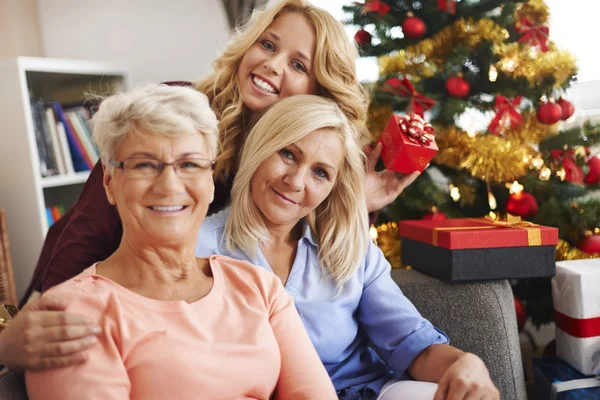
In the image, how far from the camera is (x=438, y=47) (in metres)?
2.18

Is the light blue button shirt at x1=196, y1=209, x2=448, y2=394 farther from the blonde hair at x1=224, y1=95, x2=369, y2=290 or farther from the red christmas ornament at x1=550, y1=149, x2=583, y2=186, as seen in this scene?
the red christmas ornament at x1=550, y1=149, x2=583, y2=186

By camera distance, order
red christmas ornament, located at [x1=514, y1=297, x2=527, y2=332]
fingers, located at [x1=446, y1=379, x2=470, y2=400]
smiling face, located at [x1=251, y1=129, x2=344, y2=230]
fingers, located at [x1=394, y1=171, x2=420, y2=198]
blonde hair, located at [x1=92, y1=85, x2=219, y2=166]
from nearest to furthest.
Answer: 1. blonde hair, located at [x1=92, y1=85, x2=219, y2=166]
2. fingers, located at [x1=446, y1=379, x2=470, y2=400]
3. smiling face, located at [x1=251, y1=129, x2=344, y2=230]
4. fingers, located at [x1=394, y1=171, x2=420, y2=198]
5. red christmas ornament, located at [x1=514, y1=297, x2=527, y2=332]

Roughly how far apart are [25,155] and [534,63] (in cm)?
206

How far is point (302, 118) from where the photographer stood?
52.8 inches

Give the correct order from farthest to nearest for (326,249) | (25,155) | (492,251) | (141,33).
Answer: (141,33) < (25,155) < (492,251) < (326,249)

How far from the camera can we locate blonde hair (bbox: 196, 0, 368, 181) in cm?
163

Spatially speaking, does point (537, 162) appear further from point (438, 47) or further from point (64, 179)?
point (64, 179)

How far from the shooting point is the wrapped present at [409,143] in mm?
1578

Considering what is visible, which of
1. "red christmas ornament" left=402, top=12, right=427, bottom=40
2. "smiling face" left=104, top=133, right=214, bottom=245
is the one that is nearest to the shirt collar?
"smiling face" left=104, top=133, right=214, bottom=245

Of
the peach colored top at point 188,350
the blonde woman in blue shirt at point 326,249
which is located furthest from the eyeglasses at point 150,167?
the blonde woman in blue shirt at point 326,249

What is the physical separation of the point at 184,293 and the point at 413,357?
58cm

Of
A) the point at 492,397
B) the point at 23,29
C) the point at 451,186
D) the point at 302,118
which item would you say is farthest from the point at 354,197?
the point at 23,29

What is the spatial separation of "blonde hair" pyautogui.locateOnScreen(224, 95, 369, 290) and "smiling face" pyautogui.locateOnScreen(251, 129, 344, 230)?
2 cm

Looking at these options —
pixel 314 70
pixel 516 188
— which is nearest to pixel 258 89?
pixel 314 70
